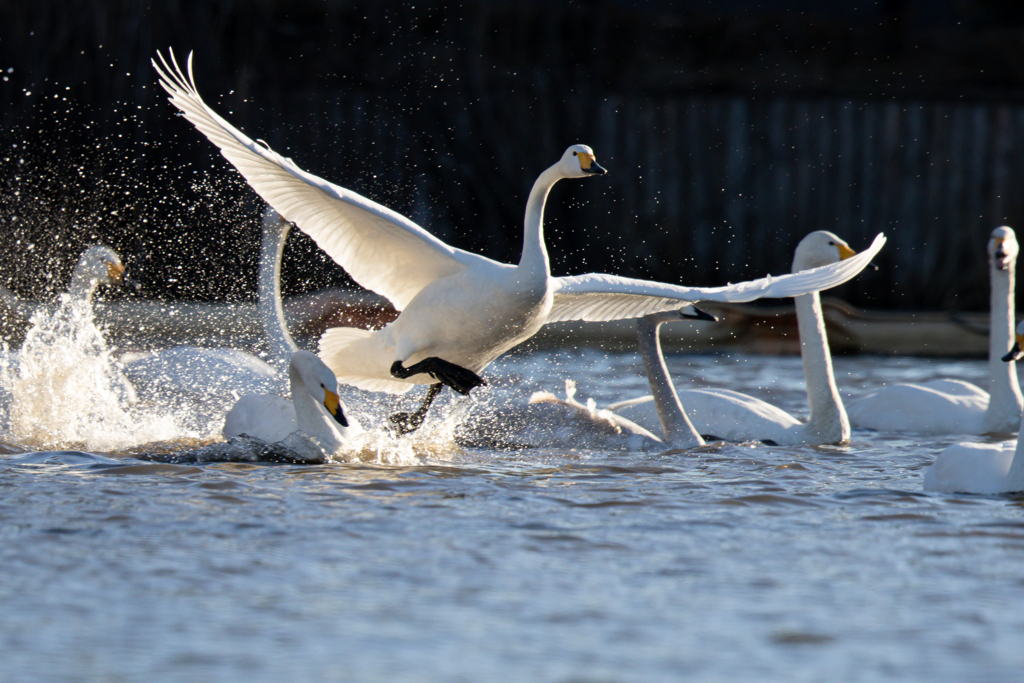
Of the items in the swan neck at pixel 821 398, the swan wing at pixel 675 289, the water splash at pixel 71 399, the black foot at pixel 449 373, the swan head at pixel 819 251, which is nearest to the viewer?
the water splash at pixel 71 399

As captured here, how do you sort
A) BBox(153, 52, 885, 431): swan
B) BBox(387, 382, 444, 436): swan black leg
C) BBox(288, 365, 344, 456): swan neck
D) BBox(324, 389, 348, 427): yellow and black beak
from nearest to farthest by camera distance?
BBox(324, 389, 348, 427): yellow and black beak, BBox(288, 365, 344, 456): swan neck, BBox(153, 52, 885, 431): swan, BBox(387, 382, 444, 436): swan black leg

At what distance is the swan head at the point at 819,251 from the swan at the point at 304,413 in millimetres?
2752

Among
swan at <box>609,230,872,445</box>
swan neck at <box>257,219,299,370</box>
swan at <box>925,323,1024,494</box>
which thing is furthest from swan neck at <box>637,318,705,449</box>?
swan neck at <box>257,219,299,370</box>

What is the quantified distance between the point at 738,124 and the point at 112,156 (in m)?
6.09

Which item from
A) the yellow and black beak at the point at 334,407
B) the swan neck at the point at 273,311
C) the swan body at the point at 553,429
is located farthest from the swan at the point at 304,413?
the swan neck at the point at 273,311

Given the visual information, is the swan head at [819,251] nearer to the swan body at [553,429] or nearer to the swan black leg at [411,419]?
the swan body at [553,429]

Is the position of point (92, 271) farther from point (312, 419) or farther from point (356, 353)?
point (312, 419)

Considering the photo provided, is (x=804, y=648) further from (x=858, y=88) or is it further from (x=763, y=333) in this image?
(x=858, y=88)

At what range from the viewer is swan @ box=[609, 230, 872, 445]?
6.93 metres

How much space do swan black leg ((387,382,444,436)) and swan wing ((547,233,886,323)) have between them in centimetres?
74

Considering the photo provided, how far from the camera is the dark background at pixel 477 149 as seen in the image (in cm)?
1291

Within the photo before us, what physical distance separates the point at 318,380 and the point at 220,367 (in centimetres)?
178

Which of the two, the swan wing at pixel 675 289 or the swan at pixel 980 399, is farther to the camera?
the swan at pixel 980 399

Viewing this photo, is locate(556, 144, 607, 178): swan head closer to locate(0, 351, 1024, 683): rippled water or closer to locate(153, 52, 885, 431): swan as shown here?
locate(153, 52, 885, 431): swan
